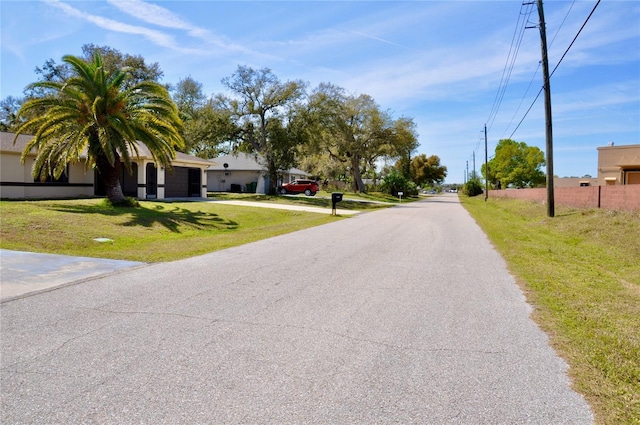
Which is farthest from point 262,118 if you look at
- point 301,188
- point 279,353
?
point 279,353

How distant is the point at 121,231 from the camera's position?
14289mm

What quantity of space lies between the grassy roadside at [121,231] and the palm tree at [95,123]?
2078mm

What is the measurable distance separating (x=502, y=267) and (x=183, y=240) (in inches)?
356

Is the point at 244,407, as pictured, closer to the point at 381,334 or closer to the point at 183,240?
the point at 381,334

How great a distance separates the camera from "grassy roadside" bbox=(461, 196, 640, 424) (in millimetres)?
3693

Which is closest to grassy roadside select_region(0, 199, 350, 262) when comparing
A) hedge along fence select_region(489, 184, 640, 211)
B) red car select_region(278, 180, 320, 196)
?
hedge along fence select_region(489, 184, 640, 211)


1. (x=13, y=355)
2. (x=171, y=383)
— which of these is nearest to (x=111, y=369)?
(x=171, y=383)

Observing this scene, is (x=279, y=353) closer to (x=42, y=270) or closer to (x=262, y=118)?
(x=42, y=270)

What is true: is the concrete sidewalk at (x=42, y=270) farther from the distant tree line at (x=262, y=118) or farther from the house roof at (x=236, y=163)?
the house roof at (x=236, y=163)

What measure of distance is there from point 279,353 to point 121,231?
11.6 meters

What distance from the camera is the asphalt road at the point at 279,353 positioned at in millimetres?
3289

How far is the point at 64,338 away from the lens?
4680mm

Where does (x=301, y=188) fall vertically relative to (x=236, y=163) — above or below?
below

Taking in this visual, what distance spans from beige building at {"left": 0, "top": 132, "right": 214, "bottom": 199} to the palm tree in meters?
2.31
